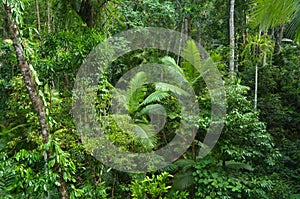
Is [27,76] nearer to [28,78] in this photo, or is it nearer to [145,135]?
[28,78]

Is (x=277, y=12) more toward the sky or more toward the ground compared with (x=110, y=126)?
more toward the sky

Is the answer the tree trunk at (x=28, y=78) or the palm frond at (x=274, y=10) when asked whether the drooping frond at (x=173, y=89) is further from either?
the tree trunk at (x=28, y=78)

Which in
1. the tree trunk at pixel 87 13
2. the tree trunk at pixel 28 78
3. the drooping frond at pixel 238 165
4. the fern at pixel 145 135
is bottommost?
the drooping frond at pixel 238 165

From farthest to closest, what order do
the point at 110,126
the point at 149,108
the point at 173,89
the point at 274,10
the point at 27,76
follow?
the point at 149,108 → the point at 173,89 → the point at 110,126 → the point at 274,10 → the point at 27,76

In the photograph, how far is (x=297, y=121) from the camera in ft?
23.8

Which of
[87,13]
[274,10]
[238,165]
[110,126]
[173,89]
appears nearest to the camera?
[274,10]

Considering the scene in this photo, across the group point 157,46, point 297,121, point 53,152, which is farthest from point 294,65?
point 53,152

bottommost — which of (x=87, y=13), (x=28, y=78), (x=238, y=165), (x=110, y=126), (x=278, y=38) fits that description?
(x=238, y=165)

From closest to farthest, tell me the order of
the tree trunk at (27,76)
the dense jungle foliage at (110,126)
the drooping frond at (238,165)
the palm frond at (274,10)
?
the tree trunk at (27,76) < the dense jungle foliage at (110,126) < the palm frond at (274,10) < the drooping frond at (238,165)

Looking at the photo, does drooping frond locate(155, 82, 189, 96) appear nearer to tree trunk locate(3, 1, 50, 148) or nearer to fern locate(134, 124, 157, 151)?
fern locate(134, 124, 157, 151)

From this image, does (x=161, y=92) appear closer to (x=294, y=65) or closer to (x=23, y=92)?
(x=23, y=92)

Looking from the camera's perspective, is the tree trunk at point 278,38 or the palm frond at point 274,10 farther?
the tree trunk at point 278,38

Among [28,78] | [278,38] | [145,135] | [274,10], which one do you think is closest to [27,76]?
[28,78]

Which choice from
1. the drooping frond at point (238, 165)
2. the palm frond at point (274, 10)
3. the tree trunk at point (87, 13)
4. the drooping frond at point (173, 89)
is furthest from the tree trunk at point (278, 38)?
the tree trunk at point (87, 13)
